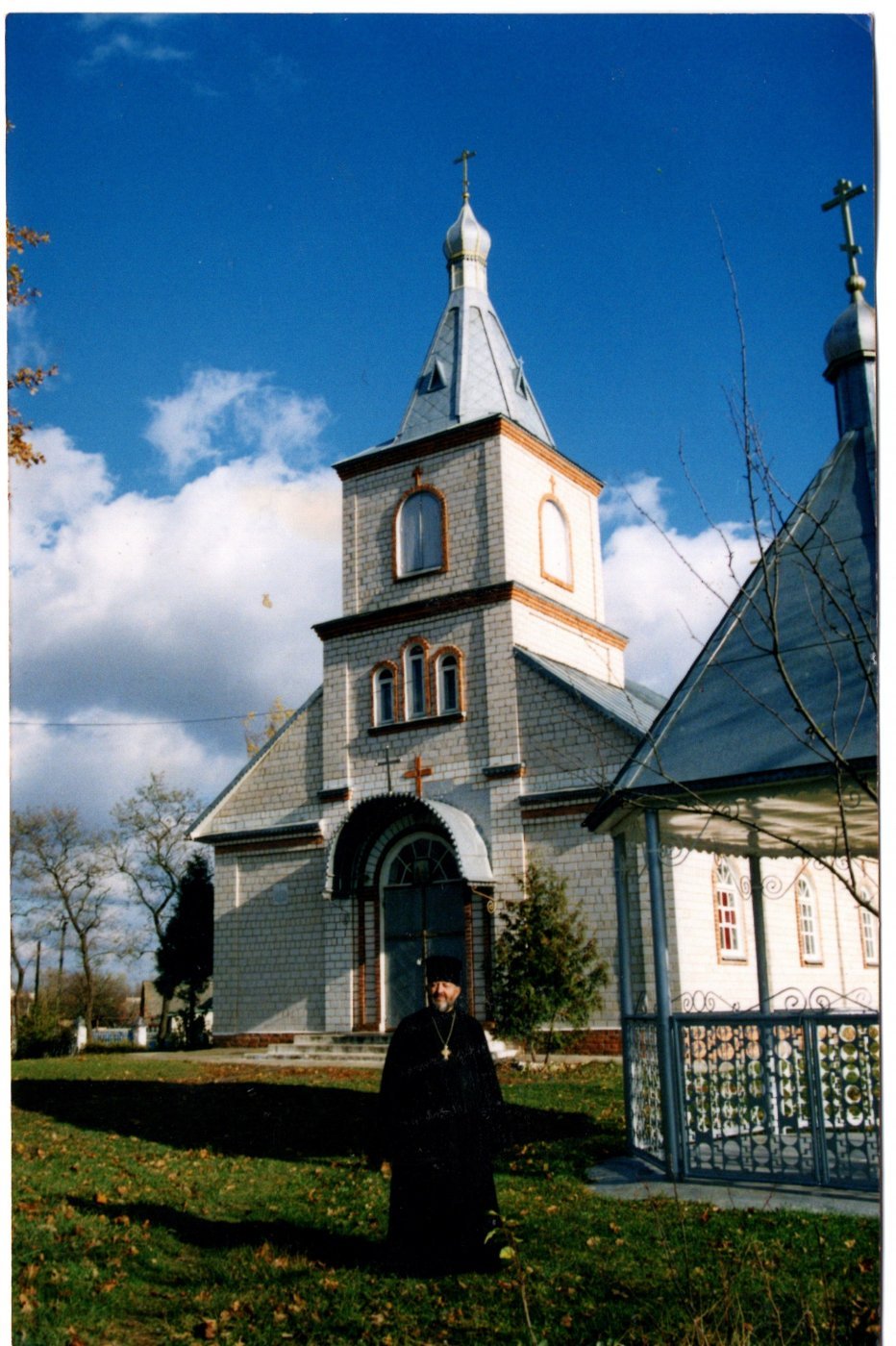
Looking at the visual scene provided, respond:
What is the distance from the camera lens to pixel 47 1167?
7.46 metres

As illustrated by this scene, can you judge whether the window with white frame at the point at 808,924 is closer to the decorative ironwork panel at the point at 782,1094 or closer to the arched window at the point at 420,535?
the arched window at the point at 420,535

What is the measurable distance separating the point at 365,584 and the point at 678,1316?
14.2 metres

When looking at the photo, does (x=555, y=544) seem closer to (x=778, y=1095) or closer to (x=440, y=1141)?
(x=778, y=1095)

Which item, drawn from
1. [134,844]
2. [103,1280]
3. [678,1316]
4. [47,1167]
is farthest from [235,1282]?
[134,844]

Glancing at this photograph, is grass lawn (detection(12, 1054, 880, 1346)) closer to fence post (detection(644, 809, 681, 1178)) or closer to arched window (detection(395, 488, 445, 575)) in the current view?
fence post (detection(644, 809, 681, 1178))

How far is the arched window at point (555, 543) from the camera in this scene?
17.1 metres

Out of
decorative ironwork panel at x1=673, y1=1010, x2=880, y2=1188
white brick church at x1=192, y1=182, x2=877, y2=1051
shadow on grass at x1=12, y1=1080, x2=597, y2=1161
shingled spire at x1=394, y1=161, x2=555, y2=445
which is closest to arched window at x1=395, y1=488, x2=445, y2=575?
white brick church at x1=192, y1=182, x2=877, y2=1051

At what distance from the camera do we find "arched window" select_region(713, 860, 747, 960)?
47.4ft

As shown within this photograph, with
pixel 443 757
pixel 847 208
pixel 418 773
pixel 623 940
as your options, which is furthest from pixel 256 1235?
pixel 418 773

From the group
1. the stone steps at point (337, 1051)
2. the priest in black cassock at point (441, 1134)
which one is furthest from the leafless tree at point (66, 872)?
the stone steps at point (337, 1051)

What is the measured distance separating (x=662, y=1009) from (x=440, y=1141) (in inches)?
87.4

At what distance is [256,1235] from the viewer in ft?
18.6

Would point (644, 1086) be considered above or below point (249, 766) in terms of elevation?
below

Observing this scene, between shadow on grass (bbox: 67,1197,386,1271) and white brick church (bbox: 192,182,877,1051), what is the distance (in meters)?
8.86
